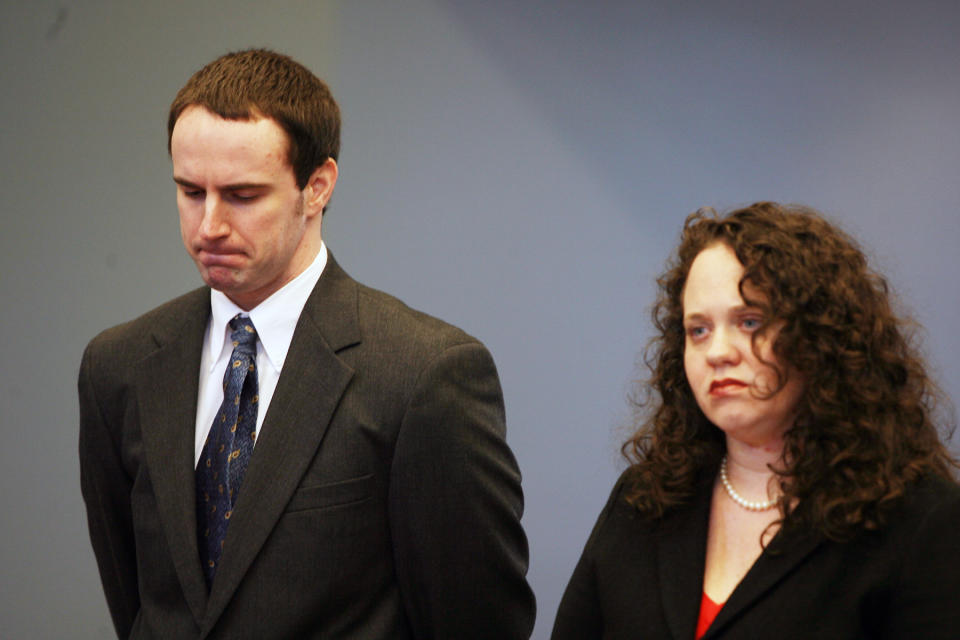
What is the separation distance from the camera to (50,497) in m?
2.91

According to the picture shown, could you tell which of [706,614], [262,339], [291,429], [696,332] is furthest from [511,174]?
[706,614]

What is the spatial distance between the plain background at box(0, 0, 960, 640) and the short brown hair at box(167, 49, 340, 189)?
49.2 inches

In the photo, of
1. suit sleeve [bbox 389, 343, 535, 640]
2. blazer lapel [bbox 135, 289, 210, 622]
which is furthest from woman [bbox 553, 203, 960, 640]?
blazer lapel [bbox 135, 289, 210, 622]

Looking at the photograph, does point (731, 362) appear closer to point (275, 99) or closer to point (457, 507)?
point (457, 507)

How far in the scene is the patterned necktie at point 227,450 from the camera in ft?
5.70

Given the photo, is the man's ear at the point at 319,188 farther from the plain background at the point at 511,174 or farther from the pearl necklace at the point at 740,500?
the plain background at the point at 511,174

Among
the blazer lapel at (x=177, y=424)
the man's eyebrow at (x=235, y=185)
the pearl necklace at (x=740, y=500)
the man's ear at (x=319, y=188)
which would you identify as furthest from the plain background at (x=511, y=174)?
the pearl necklace at (x=740, y=500)

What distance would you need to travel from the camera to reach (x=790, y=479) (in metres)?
1.41

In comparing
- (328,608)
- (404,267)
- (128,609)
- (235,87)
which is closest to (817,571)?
(328,608)

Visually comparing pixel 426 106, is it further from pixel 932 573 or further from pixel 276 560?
pixel 932 573

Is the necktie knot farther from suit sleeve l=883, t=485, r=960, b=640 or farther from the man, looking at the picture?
suit sleeve l=883, t=485, r=960, b=640

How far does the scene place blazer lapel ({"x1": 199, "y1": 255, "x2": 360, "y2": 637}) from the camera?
168 cm

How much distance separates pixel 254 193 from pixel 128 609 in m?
0.82

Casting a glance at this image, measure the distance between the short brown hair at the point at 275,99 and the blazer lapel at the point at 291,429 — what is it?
23 cm
